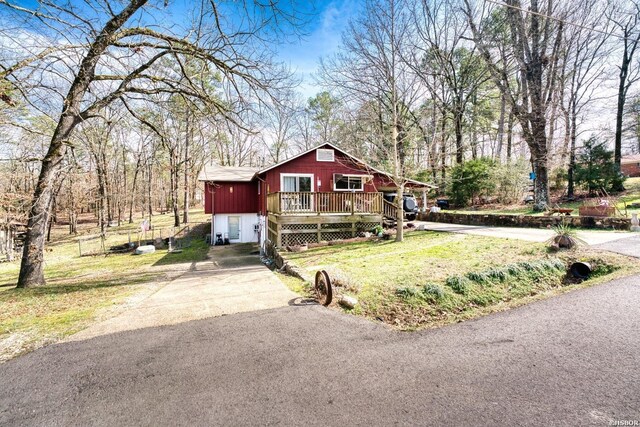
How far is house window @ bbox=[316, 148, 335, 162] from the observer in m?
15.1

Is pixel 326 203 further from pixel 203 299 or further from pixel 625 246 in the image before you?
pixel 625 246

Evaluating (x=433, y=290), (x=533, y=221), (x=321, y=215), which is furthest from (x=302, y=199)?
(x=533, y=221)

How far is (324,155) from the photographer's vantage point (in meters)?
15.1

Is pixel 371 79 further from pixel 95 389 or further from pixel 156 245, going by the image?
pixel 156 245

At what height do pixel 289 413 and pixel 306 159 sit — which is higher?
pixel 306 159

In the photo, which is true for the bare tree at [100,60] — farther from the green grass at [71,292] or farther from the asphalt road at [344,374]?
the asphalt road at [344,374]

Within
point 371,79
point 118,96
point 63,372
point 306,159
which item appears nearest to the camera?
point 63,372

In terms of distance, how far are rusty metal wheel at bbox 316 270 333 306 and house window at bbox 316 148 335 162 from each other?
9921mm

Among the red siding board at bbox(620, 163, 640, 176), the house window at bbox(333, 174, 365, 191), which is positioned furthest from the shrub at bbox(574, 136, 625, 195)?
the red siding board at bbox(620, 163, 640, 176)

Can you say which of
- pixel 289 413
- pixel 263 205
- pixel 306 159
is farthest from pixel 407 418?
pixel 263 205

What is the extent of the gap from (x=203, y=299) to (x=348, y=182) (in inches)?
435

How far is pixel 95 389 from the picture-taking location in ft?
9.98

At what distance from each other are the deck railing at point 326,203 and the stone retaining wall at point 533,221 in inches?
272

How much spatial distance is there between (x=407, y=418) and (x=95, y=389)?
10.8 ft
